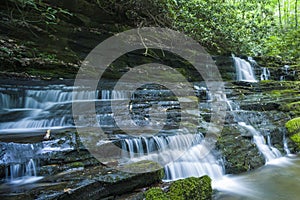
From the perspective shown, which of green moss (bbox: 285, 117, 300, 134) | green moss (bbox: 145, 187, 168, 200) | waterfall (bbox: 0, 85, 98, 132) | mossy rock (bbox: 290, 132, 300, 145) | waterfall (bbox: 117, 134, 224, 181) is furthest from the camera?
green moss (bbox: 285, 117, 300, 134)

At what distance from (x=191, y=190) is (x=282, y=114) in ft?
17.8

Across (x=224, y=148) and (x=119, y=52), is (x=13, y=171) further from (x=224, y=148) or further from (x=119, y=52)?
(x=119, y=52)

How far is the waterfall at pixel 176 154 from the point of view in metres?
4.02

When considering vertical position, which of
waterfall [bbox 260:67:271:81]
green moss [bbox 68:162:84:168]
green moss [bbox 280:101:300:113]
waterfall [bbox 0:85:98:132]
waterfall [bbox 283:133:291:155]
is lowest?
waterfall [bbox 283:133:291:155]

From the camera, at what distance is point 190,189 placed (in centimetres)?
311

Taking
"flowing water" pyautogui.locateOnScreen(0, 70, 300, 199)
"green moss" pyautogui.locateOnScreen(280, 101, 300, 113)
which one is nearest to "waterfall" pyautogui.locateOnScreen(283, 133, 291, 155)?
"flowing water" pyautogui.locateOnScreen(0, 70, 300, 199)

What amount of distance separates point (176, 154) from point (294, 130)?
3.94m

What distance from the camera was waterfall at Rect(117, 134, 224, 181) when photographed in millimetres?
4020

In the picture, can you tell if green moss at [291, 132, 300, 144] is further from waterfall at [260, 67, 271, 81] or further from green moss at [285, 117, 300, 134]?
waterfall at [260, 67, 271, 81]

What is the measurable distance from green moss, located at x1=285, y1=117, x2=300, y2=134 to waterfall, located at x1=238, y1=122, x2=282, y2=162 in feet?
3.27

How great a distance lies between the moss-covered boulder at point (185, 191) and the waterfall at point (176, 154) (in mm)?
726

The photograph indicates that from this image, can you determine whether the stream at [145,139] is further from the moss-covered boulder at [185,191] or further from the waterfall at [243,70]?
the waterfall at [243,70]

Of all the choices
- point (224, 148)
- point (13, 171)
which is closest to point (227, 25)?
point (224, 148)

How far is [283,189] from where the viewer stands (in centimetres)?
387
